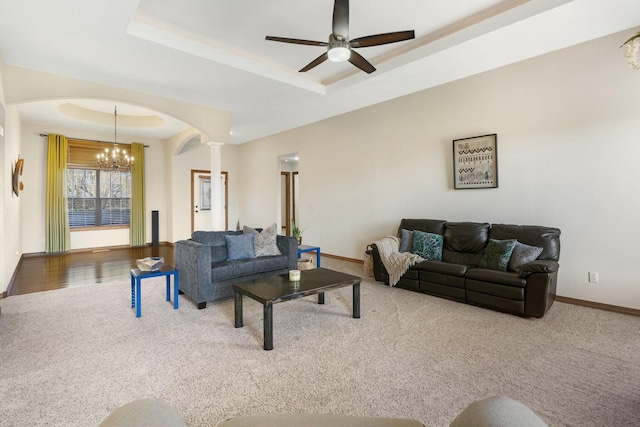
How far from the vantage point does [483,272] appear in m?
3.70

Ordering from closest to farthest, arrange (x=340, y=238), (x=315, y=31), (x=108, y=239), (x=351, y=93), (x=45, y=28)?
(x=45, y=28), (x=315, y=31), (x=351, y=93), (x=340, y=238), (x=108, y=239)

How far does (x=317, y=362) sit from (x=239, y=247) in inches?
88.4

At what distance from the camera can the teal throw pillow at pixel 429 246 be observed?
450cm

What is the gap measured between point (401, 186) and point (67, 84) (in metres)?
5.00

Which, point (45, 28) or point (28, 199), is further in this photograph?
point (28, 199)

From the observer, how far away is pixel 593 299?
147 inches

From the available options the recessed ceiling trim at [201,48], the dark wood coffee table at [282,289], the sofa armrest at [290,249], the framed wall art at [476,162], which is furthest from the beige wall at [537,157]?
the dark wood coffee table at [282,289]

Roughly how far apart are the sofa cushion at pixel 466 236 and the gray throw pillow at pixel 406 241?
49cm

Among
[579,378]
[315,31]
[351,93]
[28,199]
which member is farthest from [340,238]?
[28,199]

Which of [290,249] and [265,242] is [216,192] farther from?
[290,249]

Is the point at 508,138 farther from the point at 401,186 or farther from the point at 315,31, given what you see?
the point at 315,31

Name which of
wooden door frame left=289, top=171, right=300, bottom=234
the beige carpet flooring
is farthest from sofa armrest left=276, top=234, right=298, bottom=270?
wooden door frame left=289, top=171, right=300, bottom=234

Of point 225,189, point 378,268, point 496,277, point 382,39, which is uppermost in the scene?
point 382,39

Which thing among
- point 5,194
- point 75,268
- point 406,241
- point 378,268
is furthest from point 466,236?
point 75,268
